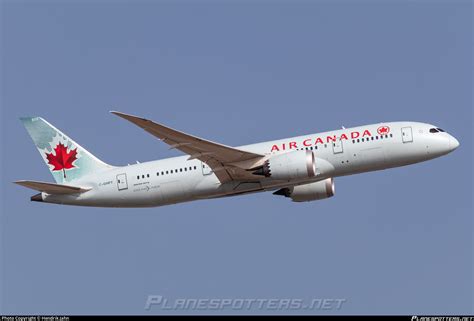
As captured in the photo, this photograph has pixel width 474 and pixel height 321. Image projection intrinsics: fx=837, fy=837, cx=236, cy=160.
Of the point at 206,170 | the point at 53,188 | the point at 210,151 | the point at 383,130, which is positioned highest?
the point at 210,151

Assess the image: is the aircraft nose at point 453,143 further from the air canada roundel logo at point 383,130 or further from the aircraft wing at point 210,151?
the aircraft wing at point 210,151

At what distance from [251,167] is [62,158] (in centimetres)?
1250

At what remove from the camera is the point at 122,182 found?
4672 centimetres

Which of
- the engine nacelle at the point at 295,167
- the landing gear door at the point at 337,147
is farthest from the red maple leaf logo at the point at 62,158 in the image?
the landing gear door at the point at 337,147

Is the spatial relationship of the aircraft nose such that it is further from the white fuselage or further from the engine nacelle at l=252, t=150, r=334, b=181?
the engine nacelle at l=252, t=150, r=334, b=181

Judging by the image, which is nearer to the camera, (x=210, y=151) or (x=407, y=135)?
(x=210, y=151)

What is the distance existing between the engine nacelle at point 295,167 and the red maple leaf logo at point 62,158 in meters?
12.1

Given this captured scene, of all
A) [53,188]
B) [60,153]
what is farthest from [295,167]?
[60,153]

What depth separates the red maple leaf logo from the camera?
162 ft

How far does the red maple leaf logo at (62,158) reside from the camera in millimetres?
49375

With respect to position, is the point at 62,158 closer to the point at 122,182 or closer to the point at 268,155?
the point at 122,182

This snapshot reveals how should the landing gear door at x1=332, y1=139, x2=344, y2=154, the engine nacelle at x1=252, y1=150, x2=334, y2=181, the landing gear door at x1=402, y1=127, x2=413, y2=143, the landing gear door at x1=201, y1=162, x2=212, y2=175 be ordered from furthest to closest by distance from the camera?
1. the landing gear door at x1=201, y1=162, x2=212, y2=175
2. the landing gear door at x1=402, y1=127, x2=413, y2=143
3. the landing gear door at x1=332, y1=139, x2=344, y2=154
4. the engine nacelle at x1=252, y1=150, x2=334, y2=181

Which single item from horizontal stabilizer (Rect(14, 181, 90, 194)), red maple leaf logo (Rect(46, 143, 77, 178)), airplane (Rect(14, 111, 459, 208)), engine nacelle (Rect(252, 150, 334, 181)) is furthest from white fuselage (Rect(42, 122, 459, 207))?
red maple leaf logo (Rect(46, 143, 77, 178))

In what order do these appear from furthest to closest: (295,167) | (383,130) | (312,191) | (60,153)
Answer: (60,153)
(312,191)
(383,130)
(295,167)
